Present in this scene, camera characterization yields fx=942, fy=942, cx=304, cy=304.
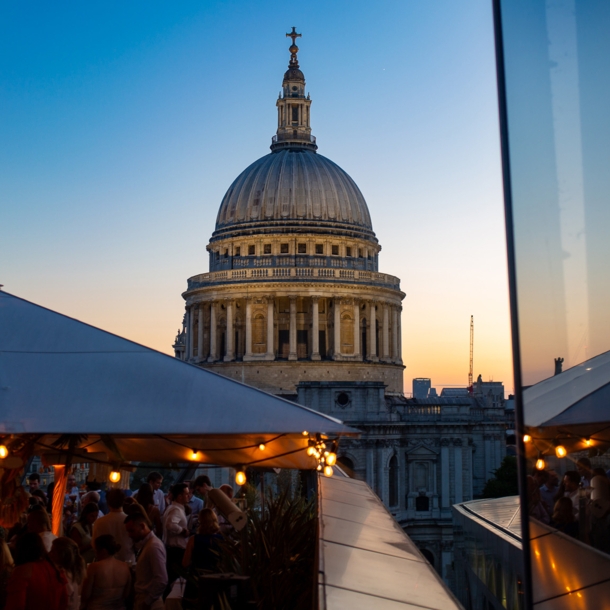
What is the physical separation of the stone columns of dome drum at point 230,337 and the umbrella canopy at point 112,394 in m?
70.8

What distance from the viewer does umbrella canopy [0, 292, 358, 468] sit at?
9133 mm

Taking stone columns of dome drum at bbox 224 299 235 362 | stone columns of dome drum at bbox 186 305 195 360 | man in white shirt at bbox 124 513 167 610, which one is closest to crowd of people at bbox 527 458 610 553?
man in white shirt at bbox 124 513 167 610

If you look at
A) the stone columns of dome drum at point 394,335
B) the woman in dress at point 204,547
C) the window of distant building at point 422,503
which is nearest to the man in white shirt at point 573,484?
the woman in dress at point 204,547

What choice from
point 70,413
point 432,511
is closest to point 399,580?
point 70,413

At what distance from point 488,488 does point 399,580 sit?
6634cm

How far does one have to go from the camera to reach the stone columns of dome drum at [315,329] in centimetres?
8125

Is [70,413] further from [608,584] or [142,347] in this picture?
[608,584]

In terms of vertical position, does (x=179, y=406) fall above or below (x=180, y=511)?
above

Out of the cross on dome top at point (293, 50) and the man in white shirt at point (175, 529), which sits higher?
the cross on dome top at point (293, 50)

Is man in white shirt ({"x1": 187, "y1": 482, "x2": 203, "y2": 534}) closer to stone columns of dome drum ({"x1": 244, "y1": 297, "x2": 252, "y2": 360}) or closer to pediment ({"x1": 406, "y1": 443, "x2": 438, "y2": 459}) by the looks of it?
pediment ({"x1": 406, "y1": 443, "x2": 438, "y2": 459})

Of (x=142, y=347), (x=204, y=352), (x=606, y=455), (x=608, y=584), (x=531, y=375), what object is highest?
(x=204, y=352)

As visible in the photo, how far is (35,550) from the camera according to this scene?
7.19 meters

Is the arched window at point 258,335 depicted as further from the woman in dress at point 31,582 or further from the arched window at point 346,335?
the woman in dress at point 31,582

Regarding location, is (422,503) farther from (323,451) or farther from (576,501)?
(576,501)
